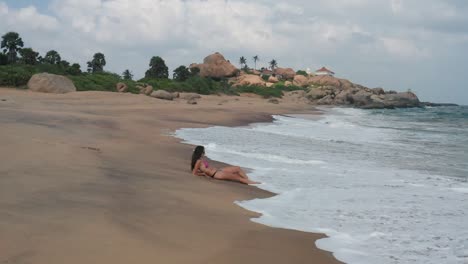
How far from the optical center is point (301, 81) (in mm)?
121188

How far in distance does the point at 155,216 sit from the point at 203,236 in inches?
34.3

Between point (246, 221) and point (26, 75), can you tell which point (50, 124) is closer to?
point (246, 221)

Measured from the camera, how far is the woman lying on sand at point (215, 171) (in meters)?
9.34

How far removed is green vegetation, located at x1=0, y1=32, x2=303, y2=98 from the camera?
4057cm

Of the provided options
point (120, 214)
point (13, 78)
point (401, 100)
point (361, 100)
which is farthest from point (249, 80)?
point (120, 214)

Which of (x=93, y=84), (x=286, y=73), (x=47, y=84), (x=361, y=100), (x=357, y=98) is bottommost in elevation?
(x=47, y=84)

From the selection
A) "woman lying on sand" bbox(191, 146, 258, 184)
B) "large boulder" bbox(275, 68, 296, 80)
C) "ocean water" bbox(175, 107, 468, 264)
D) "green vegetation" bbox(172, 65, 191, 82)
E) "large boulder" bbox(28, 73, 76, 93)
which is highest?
"large boulder" bbox(275, 68, 296, 80)

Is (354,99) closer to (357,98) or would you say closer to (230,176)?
(357,98)

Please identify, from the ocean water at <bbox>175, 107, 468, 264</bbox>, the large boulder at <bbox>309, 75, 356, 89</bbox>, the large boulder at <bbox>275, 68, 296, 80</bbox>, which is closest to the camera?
the ocean water at <bbox>175, 107, 468, 264</bbox>

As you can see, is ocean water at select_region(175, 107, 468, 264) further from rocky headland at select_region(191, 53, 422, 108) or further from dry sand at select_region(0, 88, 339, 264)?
rocky headland at select_region(191, 53, 422, 108)

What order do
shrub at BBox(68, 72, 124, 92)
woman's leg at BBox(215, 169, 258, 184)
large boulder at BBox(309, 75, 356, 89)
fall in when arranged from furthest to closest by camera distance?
1. large boulder at BBox(309, 75, 356, 89)
2. shrub at BBox(68, 72, 124, 92)
3. woman's leg at BBox(215, 169, 258, 184)

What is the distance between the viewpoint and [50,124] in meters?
14.6

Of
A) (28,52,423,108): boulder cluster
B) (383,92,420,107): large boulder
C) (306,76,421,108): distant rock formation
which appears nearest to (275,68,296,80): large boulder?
(28,52,423,108): boulder cluster

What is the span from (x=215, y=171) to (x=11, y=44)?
166 feet
